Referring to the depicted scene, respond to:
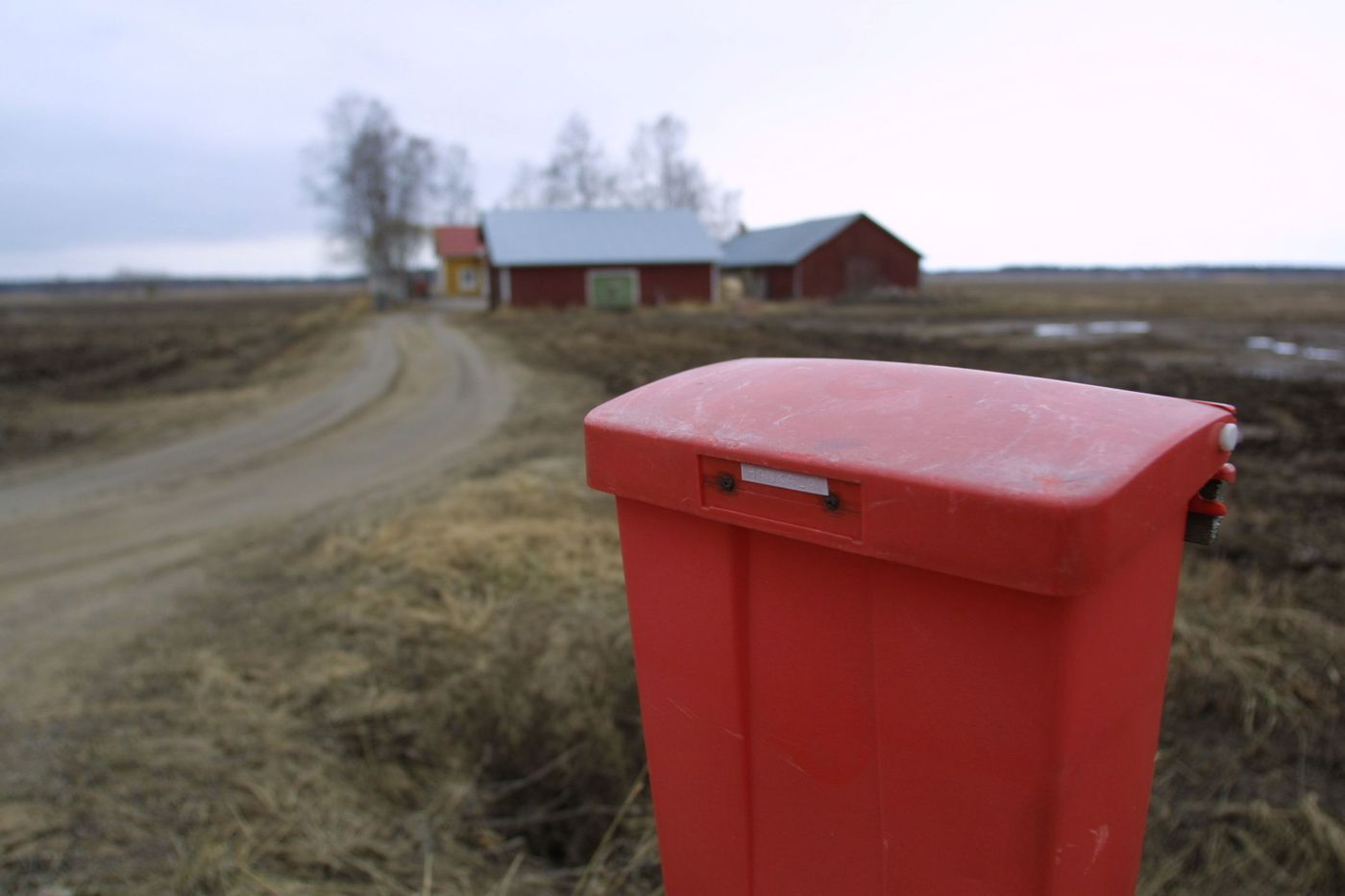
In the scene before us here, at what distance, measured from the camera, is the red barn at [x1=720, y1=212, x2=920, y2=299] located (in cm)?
3706

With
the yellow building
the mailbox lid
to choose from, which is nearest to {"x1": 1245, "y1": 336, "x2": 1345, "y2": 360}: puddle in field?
the mailbox lid

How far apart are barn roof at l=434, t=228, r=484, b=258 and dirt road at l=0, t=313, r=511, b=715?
34519 millimetres

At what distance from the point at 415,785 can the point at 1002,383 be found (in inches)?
106

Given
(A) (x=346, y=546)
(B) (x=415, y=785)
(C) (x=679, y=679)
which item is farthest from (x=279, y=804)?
(A) (x=346, y=546)

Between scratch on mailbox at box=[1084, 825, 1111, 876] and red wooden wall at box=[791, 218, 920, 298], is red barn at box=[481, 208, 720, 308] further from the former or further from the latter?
scratch on mailbox at box=[1084, 825, 1111, 876]

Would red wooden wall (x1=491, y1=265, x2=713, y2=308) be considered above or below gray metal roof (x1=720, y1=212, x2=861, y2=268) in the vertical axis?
below

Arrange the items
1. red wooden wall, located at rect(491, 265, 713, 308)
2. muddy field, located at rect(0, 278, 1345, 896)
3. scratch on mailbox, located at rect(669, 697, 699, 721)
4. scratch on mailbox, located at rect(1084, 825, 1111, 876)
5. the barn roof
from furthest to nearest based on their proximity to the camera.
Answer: the barn roof, red wooden wall, located at rect(491, 265, 713, 308), muddy field, located at rect(0, 278, 1345, 896), scratch on mailbox, located at rect(669, 697, 699, 721), scratch on mailbox, located at rect(1084, 825, 1111, 876)

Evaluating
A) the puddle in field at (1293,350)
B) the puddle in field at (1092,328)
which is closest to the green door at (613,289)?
the puddle in field at (1092,328)

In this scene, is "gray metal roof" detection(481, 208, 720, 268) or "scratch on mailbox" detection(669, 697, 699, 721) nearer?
"scratch on mailbox" detection(669, 697, 699, 721)

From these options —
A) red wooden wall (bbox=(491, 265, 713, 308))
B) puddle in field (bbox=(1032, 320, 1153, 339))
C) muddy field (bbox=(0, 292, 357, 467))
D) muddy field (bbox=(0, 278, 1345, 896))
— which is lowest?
puddle in field (bbox=(1032, 320, 1153, 339))

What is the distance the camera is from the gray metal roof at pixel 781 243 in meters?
37.3

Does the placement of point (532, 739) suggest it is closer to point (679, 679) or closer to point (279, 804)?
point (279, 804)

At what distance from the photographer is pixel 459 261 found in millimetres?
47406

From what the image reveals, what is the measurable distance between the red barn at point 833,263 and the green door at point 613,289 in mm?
8672
